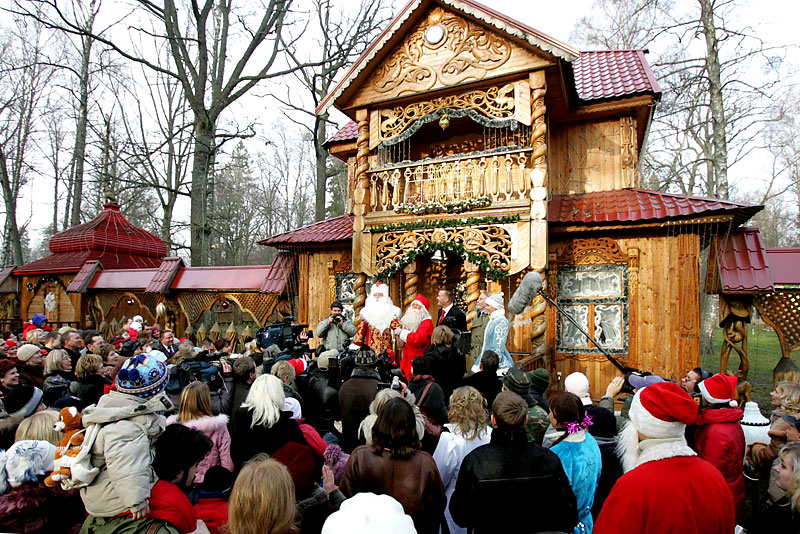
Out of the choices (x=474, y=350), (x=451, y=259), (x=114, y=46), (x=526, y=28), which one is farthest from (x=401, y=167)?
(x=114, y=46)

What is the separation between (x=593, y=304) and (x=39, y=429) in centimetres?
868

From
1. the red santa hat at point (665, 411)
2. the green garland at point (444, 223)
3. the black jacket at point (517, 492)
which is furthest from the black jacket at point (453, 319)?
the red santa hat at point (665, 411)

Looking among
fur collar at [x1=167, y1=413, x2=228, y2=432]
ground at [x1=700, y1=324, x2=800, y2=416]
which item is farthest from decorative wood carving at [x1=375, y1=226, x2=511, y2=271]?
ground at [x1=700, y1=324, x2=800, y2=416]

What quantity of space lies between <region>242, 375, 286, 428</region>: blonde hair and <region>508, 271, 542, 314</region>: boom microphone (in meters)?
4.67

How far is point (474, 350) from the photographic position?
24.8ft

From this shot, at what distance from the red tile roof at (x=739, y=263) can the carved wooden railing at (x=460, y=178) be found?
370cm

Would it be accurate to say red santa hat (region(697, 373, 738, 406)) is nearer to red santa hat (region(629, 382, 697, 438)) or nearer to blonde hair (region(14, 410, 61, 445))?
red santa hat (region(629, 382, 697, 438))

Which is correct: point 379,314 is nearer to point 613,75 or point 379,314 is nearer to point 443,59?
point 443,59

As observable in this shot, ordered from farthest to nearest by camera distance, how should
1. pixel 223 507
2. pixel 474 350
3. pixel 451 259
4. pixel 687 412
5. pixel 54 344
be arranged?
pixel 451 259 < pixel 474 350 < pixel 54 344 < pixel 223 507 < pixel 687 412

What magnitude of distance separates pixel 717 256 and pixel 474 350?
4.92m

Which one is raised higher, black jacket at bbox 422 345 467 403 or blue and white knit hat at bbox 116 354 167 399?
blue and white knit hat at bbox 116 354 167 399

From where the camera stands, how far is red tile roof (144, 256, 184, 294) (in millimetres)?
12991

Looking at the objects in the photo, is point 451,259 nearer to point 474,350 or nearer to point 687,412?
point 474,350

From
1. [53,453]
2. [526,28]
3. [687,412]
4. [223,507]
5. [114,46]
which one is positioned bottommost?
[223,507]
